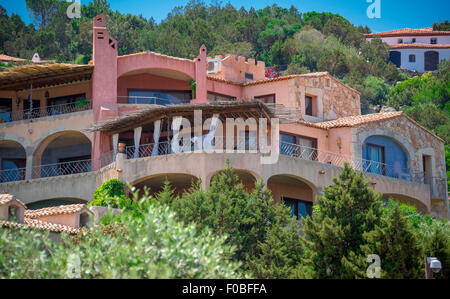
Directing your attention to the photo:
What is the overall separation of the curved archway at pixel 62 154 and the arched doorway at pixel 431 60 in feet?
165

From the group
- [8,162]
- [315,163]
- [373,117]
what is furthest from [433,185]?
[8,162]

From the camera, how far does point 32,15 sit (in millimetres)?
75750

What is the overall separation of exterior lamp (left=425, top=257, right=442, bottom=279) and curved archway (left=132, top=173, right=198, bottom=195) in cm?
1509

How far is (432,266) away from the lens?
2184 centimetres

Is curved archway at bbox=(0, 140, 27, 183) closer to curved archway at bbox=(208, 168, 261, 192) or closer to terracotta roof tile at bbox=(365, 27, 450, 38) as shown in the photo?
curved archway at bbox=(208, 168, 261, 192)

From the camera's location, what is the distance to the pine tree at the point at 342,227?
2616 cm

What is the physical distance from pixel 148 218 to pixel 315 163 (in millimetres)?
19617

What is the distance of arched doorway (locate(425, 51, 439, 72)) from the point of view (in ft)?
277

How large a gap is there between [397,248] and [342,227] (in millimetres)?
2417

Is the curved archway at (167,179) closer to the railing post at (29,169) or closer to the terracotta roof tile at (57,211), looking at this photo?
the terracotta roof tile at (57,211)

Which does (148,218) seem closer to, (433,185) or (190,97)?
(190,97)

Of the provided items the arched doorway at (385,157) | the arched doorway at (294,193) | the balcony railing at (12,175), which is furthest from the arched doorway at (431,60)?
the balcony railing at (12,175)

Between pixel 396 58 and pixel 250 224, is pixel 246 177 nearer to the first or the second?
pixel 250 224

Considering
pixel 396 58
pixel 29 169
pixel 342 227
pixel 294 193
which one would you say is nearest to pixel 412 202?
pixel 294 193
